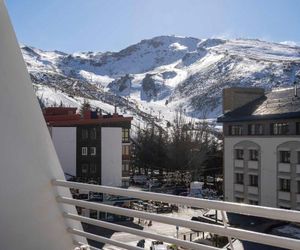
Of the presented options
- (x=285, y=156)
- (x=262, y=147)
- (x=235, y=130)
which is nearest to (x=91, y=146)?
(x=235, y=130)

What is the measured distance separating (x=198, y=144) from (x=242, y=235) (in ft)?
163

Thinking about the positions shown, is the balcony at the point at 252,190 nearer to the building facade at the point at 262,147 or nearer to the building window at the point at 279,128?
the building facade at the point at 262,147

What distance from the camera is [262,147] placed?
2731 cm

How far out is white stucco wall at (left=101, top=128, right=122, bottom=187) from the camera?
33.1 m

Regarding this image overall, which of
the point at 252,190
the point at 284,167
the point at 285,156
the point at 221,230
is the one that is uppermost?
the point at 285,156

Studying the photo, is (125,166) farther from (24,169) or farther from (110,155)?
(24,169)

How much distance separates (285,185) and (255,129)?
3.93m

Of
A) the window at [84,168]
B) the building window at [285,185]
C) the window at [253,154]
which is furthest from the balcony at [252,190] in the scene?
the window at [84,168]

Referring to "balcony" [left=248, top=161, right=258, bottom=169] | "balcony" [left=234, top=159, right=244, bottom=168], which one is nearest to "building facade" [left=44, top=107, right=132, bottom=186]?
"balcony" [left=234, top=159, right=244, bottom=168]

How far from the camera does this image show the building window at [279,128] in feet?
84.4

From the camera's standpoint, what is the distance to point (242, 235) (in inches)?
Result: 73.1

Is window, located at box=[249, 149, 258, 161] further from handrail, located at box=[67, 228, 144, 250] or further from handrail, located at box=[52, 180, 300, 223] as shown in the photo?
handrail, located at box=[52, 180, 300, 223]

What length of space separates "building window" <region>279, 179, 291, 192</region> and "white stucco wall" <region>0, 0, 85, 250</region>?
2393 cm

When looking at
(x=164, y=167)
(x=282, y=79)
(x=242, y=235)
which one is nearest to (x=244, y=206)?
(x=242, y=235)
